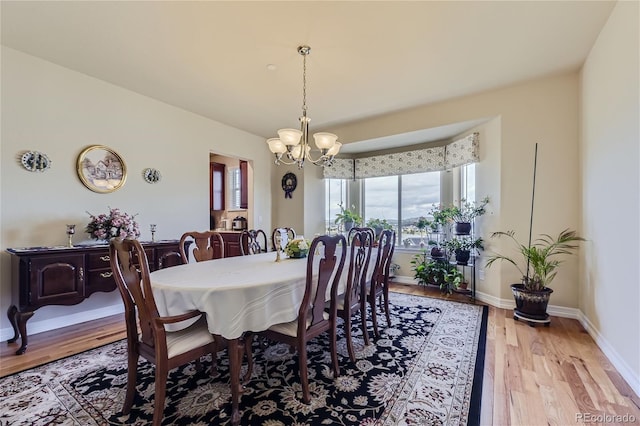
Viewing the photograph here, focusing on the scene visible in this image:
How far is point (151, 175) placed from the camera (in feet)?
12.4

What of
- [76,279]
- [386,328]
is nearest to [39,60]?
[76,279]

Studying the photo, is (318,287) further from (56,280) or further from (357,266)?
(56,280)

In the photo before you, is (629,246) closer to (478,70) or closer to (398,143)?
(478,70)

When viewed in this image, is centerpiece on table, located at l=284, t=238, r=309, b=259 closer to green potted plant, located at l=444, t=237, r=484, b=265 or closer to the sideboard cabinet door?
the sideboard cabinet door

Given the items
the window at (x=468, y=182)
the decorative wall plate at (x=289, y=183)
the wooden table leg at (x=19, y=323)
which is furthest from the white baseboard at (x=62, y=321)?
the window at (x=468, y=182)

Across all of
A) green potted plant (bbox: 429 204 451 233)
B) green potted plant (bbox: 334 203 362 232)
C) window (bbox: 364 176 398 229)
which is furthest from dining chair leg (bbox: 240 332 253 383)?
window (bbox: 364 176 398 229)

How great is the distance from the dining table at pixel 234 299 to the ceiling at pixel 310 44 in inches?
77.5

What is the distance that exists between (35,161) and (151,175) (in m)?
1.11

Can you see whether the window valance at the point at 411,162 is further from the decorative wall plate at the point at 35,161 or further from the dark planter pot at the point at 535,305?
the decorative wall plate at the point at 35,161

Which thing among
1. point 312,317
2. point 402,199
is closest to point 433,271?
point 402,199

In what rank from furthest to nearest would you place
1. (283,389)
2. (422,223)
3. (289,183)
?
(289,183)
(422,223)
(283,389)

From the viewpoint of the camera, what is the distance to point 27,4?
6.91ft

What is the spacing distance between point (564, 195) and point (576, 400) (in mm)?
2289

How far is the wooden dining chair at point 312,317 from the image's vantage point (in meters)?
1.78
